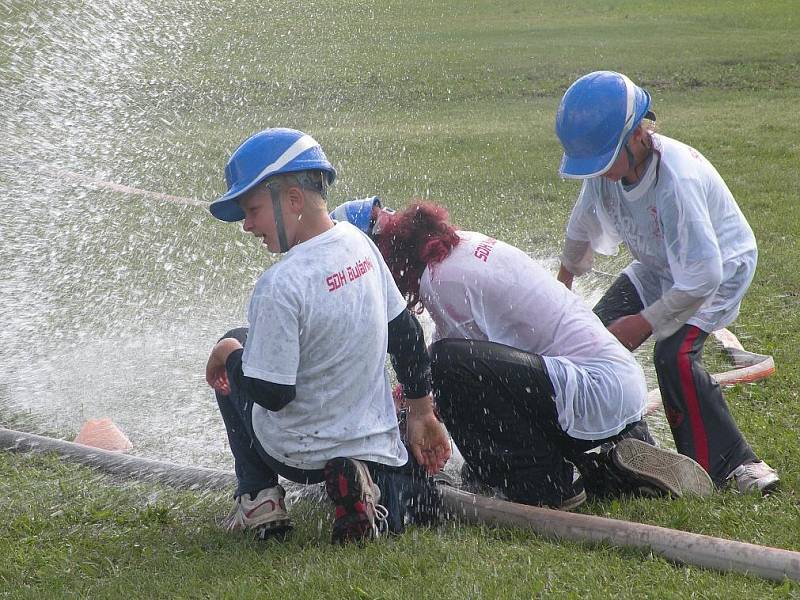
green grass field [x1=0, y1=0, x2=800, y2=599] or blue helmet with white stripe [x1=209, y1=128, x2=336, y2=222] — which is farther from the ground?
blue helmet with white stripe [x1=209, y1=128, x2=336, y2=222]

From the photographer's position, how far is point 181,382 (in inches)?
238

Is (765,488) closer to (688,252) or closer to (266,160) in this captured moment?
(688,252)

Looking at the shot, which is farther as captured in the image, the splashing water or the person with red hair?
the splashing water

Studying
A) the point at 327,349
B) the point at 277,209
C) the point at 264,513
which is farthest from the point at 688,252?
the point at 264,513

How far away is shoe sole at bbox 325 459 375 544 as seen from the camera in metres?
3.77

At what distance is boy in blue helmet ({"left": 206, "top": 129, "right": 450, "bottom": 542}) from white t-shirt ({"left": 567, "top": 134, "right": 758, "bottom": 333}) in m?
1.22

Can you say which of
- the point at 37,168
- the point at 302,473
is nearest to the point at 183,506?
the point at 302,473

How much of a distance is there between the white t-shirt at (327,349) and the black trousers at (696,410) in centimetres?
127

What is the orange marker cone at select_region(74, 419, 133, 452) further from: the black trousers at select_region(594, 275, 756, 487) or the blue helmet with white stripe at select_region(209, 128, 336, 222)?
the black trousers at select_region(594, 275, 756, 487)

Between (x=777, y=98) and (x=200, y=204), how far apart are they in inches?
379

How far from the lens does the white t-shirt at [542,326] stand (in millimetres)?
4141

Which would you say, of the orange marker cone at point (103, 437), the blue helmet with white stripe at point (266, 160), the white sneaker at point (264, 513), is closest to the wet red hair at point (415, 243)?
the blue helmet with white stripe at point (266, 160)

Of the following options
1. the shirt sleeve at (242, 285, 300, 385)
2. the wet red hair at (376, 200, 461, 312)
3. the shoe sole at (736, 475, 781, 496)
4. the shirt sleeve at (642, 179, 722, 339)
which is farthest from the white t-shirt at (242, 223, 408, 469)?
the shoe sole at (736, 475, 781, 496)

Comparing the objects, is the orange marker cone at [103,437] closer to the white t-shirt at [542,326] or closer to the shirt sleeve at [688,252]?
the white t-shirt at [542,326]
